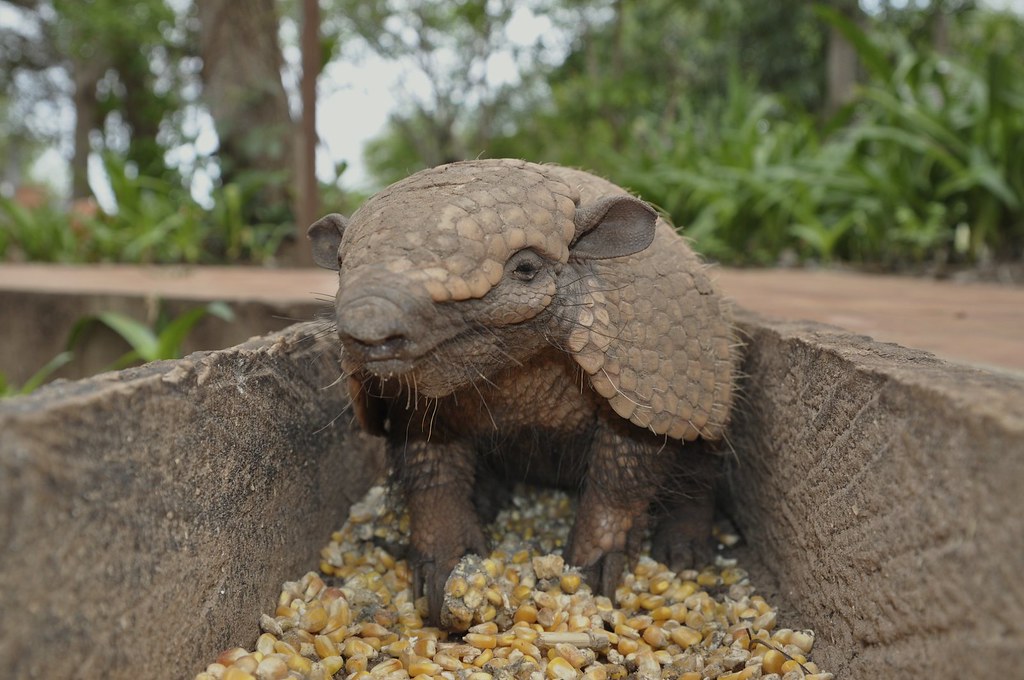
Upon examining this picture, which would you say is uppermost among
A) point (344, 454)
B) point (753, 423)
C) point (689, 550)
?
point (753, 423)

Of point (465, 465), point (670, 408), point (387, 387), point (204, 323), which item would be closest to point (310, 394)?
point (387, 387)

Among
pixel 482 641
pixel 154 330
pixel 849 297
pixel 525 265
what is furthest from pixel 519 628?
pixel 154 330

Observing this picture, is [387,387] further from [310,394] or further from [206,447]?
[206,447]

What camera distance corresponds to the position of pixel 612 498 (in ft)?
6.79

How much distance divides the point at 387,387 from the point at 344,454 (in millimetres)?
558

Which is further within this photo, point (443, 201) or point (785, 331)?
point (785, 331)

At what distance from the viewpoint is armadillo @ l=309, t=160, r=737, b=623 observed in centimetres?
155

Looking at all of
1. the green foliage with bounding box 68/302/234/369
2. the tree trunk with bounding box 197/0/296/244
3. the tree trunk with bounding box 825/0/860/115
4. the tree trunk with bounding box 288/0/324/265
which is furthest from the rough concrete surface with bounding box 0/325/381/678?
the tree trunk with bounding box 825/0/860/115

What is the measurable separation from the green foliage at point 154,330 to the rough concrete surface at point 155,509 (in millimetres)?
1576

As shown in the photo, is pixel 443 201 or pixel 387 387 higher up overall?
pixel 443 201

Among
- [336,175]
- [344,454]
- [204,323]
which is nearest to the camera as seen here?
[344,454]

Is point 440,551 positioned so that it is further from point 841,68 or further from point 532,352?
point 841,68

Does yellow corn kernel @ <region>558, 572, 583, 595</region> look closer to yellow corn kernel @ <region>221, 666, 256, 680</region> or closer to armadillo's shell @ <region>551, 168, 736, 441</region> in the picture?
armadillo's shell @ <region>551, 168, 736, 441</region>

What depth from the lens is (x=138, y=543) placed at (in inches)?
53.7
